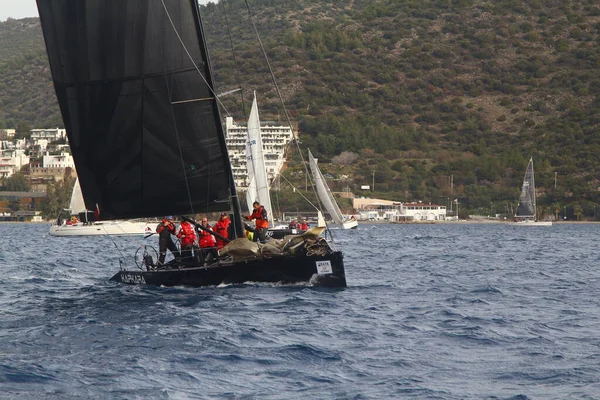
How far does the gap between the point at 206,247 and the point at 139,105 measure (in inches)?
138

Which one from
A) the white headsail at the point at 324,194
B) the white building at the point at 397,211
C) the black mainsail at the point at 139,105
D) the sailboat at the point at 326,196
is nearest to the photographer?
the black mainsail at the point at 139,105

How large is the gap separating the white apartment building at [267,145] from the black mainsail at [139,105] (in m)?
115

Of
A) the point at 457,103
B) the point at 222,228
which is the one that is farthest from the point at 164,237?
the point at 457,103

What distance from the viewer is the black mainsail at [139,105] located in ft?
81.3

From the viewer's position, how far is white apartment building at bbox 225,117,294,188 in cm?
14450

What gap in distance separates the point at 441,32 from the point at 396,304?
177 metres

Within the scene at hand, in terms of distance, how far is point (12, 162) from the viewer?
187125 mm

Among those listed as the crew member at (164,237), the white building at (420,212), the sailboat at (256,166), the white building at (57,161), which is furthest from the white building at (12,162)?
the crew member at (164,237)

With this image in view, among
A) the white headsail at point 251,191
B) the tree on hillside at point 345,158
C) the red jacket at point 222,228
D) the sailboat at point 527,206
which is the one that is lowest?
the sailboat at point 527,206

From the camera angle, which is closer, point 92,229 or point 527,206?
point 92,229

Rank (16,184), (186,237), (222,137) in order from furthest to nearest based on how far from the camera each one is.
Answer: (16,184), (186,237), (222,137)

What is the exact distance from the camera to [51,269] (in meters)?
36.4

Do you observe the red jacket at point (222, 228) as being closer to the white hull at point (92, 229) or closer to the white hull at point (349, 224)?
the white hull at point (92, 229)

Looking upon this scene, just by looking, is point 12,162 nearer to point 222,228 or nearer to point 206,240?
point 222,228
